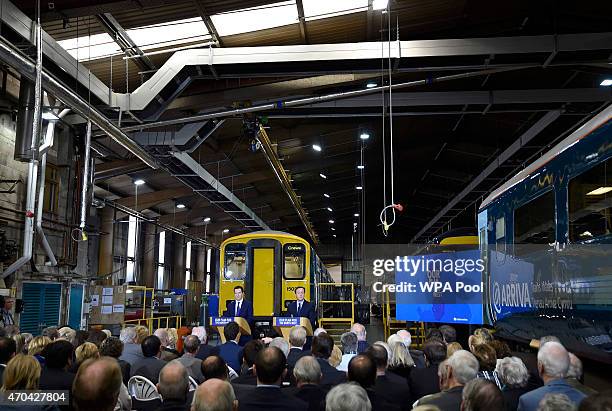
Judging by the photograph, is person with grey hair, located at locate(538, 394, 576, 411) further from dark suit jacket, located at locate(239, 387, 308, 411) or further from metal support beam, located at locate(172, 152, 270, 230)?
metal support beam, located at locate(172, 152, 270, 230)

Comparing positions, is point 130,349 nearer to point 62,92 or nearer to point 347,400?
point 347,400

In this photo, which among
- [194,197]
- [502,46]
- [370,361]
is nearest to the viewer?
[370,361]

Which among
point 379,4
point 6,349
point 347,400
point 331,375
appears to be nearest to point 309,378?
point 331,375

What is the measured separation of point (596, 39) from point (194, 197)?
18.6 metres

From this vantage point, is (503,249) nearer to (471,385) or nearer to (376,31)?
(376,31)

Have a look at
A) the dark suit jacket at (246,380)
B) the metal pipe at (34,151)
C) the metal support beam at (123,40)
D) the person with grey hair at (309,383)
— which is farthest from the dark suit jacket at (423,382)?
the metal support beam at (123,40)

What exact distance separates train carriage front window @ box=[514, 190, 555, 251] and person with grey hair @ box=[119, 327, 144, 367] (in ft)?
16.5

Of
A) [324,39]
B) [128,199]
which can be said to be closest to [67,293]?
[324,39]

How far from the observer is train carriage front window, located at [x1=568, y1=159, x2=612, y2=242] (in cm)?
543

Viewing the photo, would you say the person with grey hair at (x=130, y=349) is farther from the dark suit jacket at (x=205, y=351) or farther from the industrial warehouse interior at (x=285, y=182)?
the dark suit jacket at (x=205, y=351)

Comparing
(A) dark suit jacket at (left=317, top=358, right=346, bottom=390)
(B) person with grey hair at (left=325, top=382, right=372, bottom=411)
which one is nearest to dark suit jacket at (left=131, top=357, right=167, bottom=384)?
(A) dark suit jacket at (left=317, top=358, right=346, bottom=390)

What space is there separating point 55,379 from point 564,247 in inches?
211

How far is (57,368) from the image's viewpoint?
182 inches

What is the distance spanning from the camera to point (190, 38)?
10523 mm
